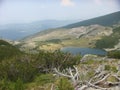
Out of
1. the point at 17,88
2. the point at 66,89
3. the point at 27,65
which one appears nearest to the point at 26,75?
the point at 27,65

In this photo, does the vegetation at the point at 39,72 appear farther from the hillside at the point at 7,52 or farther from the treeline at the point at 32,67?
the hillside at the point at 7,52

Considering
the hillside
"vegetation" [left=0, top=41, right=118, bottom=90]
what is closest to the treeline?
"vegetation" [left=0, top=41, right=118, bottom=90]

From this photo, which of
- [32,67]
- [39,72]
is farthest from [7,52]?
[32,67]

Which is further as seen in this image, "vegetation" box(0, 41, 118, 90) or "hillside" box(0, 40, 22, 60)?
"hillside" box(0, 40, 22, 60)

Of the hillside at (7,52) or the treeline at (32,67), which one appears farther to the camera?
the hillside at (7,52)

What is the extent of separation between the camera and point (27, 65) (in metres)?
27.3

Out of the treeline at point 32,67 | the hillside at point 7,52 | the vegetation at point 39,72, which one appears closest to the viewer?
the vegetation at point 39,72

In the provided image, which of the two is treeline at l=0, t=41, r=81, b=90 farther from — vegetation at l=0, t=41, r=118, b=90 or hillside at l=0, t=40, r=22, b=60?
hillside at l=0, t=40, r=22, b=60

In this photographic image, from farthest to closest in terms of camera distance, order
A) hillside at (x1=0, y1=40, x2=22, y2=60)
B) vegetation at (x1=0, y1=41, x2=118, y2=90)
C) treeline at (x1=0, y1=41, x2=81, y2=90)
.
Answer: hillside at (x1=0, y1=40, x2=22, y2=60) → treeline at (x1=0, y1=41, x2=81, y2=90) → vegetation at (x1=0, y1=41, x2=118, y2=90)

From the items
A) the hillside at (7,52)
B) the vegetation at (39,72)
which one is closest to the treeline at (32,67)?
the vegetation at (39,72)

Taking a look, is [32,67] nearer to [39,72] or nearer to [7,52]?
[39,72]

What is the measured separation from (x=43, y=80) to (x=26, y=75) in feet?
5.93

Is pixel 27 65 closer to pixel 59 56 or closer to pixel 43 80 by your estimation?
pixel 43 80

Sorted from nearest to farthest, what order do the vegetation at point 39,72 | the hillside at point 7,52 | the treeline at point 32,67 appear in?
the vegetation at point 39,72, the treeline at point 32,67, the hillside at point 7,52
